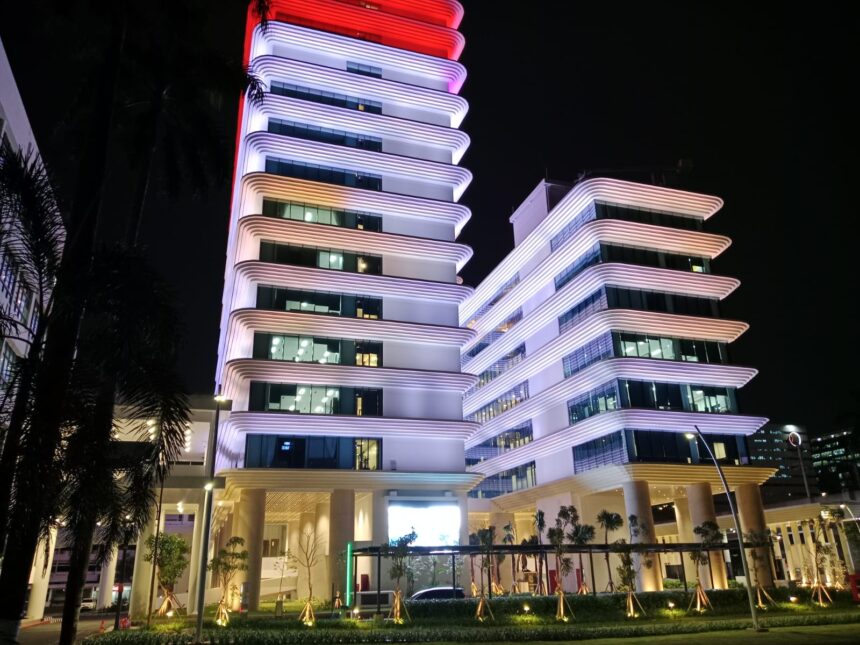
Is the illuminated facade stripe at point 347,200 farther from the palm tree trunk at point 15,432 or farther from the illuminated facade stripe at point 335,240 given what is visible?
the palm tree trunk at point 15,432

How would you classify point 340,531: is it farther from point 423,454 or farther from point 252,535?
point 423,454

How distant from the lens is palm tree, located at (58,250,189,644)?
48.8 feet

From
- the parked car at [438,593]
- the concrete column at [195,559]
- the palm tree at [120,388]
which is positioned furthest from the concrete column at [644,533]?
the palm tree at [120,388]

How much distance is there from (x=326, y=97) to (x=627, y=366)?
108 feet

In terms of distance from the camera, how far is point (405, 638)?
91.5ft

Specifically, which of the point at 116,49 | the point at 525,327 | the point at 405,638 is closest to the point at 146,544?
the point at 405,638

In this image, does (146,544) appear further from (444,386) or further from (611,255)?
(611,255)

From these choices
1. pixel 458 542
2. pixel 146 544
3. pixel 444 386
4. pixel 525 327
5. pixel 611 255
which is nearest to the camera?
pixel 146 544

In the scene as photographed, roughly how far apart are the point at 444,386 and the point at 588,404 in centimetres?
1277

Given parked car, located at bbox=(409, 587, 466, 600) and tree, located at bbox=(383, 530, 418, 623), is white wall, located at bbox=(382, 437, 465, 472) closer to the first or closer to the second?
parked car, located at bbox=(409, 587, 466, 600)

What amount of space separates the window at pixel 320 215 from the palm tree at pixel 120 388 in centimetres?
3541

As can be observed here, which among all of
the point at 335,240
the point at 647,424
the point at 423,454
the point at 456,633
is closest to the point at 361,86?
the point at 335,240

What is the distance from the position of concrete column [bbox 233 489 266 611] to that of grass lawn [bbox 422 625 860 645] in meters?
22.3

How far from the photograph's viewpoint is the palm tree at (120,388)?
14859 millimetres
